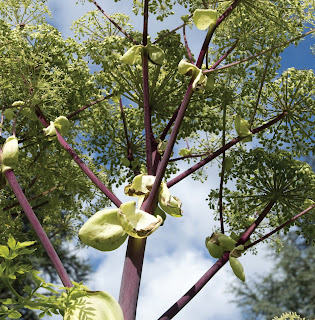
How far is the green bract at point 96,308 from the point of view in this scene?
183 centimetres

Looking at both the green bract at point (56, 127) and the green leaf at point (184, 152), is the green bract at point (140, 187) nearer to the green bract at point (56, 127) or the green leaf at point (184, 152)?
the green bract at point (56, 127)

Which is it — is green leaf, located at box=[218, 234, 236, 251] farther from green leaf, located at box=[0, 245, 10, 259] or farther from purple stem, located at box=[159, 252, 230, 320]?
green leaf, located at box=[0, 245, 10, 259]

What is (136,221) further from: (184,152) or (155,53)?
(184,152)

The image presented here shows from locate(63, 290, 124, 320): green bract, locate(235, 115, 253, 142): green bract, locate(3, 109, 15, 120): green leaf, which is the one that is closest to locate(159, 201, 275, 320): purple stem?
locate(63, 290, 124, 320): green bract

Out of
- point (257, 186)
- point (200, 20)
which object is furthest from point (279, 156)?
point (200, 20)

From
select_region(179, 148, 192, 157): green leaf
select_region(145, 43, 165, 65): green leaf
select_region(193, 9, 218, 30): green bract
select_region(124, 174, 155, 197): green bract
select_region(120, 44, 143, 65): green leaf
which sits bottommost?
select_region(124, 174, 155, 197): green bract

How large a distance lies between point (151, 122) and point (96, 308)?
186 cm

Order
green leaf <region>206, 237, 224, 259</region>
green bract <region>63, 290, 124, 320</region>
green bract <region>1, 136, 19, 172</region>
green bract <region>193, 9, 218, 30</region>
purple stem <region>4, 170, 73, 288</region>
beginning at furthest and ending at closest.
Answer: green leaf <region>206, 237, 224, 259</region> → green bract <region>193, 9, 218, 30</region> → green bract <region>1, 136, 19, 172</region> → purple stem <region>4, 170, 73, 288</region> → green bract <region>63, 290, 124, 320</region>

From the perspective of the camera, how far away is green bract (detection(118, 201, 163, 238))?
2.07m

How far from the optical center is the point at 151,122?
3.53 m

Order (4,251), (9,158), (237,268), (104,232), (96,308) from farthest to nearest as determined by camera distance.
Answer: (237,268) < (9,158) < (104,232) < (96,308) < (4,251)

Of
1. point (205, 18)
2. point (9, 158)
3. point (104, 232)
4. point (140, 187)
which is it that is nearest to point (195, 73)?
point (205, 18)

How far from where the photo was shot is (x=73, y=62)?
4.16m

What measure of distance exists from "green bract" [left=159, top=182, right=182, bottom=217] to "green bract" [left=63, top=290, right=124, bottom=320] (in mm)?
555
